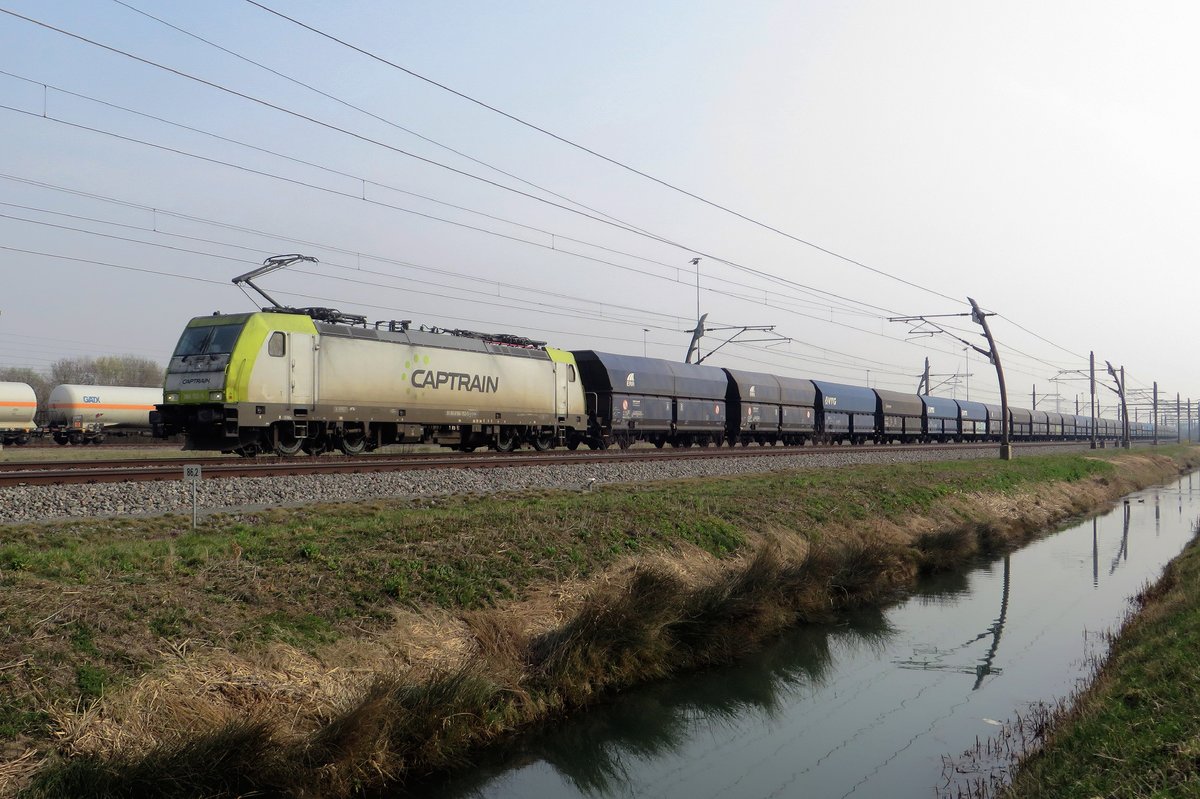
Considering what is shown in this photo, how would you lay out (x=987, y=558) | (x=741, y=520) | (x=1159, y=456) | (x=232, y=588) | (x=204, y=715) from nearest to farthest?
(x=204, y=715)
(x=232, y=588)
(x=741, y=520)
(x=987, y=558)
(x=1159, y=456)

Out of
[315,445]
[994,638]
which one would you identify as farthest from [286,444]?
[994,638]

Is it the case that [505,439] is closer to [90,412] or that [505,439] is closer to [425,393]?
[425,393]

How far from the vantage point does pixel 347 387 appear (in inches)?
940

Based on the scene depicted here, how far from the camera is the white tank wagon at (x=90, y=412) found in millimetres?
48250

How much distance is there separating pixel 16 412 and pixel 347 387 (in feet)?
108

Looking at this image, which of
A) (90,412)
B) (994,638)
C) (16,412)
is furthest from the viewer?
(90,412)

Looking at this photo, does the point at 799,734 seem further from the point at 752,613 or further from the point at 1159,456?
the point at 1159,456

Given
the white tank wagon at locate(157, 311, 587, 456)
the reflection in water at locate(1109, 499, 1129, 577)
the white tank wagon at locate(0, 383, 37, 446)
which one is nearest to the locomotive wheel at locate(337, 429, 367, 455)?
the white tank wagon at locate(157, 311, 587, 456)

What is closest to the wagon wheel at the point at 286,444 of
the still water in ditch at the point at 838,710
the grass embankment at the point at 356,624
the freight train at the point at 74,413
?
the grass embankment at the point at 356,624

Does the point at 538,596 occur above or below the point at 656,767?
above

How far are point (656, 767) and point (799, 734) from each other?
1.92 m

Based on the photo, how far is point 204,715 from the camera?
691cm

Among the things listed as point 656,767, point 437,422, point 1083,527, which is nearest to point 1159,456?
point 1083,527

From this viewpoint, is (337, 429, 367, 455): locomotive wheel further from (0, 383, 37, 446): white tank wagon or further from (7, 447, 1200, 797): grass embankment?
(0, 383, 37, 446): white tank wagon
